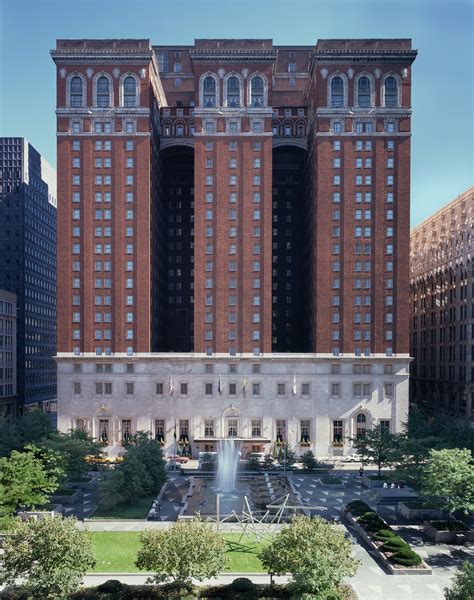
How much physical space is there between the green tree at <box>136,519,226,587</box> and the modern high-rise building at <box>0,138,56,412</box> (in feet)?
349

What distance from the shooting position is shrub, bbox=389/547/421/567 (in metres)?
43.2

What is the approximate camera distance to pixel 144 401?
300 feet

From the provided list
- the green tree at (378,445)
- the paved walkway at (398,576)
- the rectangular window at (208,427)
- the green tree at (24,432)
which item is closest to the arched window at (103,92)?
the green tree at (24,432)

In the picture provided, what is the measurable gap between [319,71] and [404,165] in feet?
70.7

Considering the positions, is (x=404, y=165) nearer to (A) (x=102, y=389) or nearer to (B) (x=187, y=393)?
(B) (x=187, y=393)

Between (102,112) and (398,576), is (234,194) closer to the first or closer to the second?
(102,112)

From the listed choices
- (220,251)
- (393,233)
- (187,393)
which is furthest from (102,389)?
(393,233)

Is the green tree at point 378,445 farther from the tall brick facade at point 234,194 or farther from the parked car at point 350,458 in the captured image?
the tall brick facade at point 234,194

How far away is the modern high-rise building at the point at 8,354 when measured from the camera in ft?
381

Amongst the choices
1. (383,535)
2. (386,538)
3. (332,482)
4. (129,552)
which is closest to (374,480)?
(332,482)

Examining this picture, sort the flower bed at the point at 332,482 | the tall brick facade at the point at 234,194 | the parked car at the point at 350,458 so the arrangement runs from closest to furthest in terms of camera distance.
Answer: the flower bed at the point at 332,482
the parked car at the point at 350,458
the tall brick facade at the point at 234,194

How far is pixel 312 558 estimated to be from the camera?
33.3m

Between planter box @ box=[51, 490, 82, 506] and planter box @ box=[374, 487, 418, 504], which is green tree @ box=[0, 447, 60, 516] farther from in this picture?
planter box @ box=[374, 487, 418, 504]

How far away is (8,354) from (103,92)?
59653 millimetres
